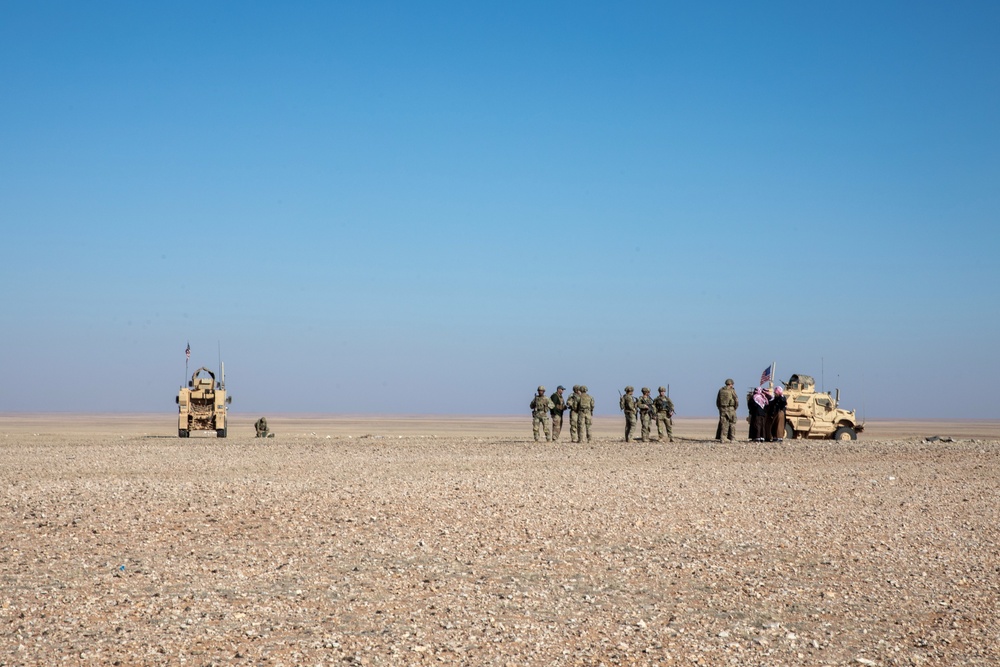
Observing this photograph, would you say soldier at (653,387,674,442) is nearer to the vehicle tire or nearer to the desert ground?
the vehicle tire

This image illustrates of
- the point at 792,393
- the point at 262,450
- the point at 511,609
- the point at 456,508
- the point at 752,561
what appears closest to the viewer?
the point at 511,609

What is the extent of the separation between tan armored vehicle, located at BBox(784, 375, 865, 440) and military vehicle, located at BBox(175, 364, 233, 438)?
18639mm

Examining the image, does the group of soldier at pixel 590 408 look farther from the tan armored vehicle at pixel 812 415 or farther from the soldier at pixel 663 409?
the tan armored vehicle at pixel 812 415

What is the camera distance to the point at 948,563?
10484mm

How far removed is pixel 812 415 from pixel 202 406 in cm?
2035

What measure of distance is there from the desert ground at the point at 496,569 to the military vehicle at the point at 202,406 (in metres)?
16.4

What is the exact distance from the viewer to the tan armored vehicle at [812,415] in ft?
108

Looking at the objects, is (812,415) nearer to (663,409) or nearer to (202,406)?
(663,409)

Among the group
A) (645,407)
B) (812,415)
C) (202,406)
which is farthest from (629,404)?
(202,406)

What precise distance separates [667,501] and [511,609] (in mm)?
6970

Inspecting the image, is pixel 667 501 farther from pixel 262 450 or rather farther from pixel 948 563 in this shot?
pixel 262 450

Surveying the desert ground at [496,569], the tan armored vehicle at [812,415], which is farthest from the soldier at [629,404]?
the desert ground at [496,569]

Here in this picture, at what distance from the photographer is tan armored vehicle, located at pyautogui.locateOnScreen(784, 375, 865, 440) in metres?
32.8

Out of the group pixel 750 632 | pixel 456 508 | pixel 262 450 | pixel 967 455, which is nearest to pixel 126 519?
pixel 456 508
